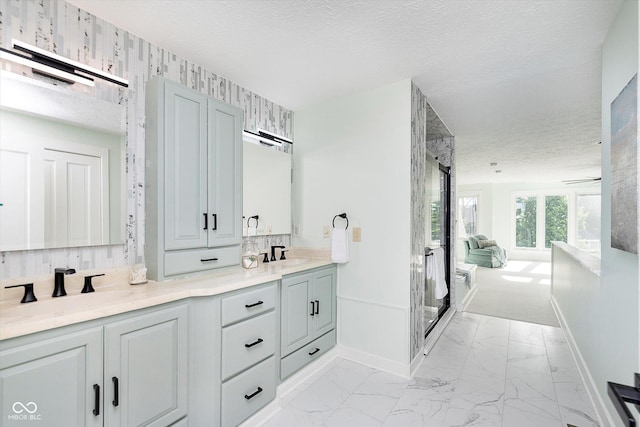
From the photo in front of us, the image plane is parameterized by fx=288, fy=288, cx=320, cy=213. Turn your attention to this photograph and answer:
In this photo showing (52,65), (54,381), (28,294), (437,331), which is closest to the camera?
(54,381)

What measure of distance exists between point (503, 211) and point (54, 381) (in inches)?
424

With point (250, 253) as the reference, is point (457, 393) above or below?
below

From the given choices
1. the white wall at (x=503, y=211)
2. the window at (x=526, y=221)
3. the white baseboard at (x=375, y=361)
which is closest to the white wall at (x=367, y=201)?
the white baseboard at (x=375, y=361)

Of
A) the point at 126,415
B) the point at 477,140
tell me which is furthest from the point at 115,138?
the point at 477,140

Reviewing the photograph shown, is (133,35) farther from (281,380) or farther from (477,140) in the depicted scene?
(477,140)

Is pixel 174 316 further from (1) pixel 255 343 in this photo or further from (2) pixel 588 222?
(2) pixel 588 222

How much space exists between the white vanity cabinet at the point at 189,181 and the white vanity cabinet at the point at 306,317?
550 millimetres

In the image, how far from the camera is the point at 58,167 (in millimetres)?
1558

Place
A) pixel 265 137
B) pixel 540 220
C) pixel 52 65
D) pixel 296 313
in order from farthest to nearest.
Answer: pixel 540 220
pixel 265 137
pixel 296 313
pixel 52 65

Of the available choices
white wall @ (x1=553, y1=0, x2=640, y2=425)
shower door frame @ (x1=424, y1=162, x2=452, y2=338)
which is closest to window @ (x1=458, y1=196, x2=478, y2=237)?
shower door frame @ (x1=424, y1=162, x2=452, y2=338)

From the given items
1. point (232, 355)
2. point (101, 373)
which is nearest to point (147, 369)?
point (101, 373)

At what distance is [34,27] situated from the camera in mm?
1482

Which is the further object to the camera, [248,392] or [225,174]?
[225,174]

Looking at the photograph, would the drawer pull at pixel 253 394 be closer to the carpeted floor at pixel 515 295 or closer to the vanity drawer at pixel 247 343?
the vanity drawer at pixel 247 343
